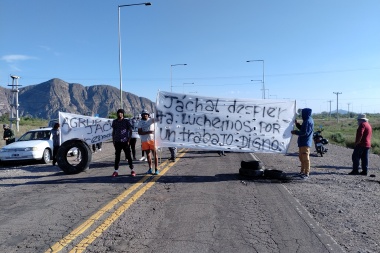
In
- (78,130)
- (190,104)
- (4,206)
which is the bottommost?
→ (4,206)

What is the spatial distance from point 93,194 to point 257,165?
450 centimetres

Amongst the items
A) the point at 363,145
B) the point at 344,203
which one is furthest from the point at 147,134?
the point at 363,145

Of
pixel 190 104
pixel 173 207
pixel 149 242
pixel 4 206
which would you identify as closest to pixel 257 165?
pixel 190 104

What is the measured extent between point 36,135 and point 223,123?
32.0 ft

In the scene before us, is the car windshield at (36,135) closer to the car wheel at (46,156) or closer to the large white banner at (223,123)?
the car wheel at (46,156)

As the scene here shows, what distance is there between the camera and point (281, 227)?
207 inches

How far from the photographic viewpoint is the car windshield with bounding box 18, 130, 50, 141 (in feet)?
50.0

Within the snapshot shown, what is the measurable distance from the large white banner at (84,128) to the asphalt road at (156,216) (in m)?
2.93

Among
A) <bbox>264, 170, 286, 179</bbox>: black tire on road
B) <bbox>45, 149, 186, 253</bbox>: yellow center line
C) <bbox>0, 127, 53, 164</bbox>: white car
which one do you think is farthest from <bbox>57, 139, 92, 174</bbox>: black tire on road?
<bbox>264, 170, 286, 179</bbox>: black tire on road

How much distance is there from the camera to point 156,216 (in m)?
5.78

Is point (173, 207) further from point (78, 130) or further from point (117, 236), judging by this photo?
point (78, 130)

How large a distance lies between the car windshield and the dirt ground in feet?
36.0

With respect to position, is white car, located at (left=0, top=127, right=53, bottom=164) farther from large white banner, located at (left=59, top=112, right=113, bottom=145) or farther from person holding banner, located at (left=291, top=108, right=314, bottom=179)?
person holding banner, located at (left=291, top=108, right=314, bottom=179)

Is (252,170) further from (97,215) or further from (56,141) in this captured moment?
(56,141)
